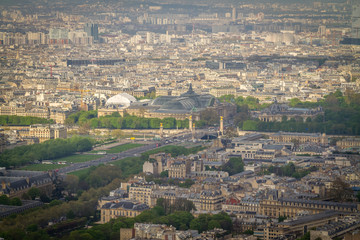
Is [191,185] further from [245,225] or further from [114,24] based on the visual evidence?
[114,24]

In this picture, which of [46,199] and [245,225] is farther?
[46,199]

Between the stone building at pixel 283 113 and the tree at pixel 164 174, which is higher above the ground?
the stone building at pixel 283 113

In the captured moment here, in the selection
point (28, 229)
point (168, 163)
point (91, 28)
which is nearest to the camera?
point (28, 229)

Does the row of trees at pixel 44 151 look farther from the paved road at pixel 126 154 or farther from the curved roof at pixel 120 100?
the curved roof at pixel 120 100

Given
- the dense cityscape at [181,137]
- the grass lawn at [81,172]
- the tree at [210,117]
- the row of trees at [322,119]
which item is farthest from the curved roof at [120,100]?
the grass lawn at [81,172]

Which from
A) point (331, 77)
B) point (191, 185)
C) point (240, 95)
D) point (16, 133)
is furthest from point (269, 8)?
point (191, 185)
